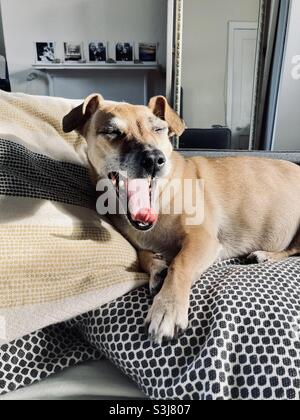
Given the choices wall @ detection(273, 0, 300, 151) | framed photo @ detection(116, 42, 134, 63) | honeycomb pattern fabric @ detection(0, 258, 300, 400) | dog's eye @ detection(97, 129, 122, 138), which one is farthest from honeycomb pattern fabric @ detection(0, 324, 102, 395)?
framed photo @ detection(116, 42, 134, 63)

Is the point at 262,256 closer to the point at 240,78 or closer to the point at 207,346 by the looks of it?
the point at 207,346

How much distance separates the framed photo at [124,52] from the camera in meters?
3.30

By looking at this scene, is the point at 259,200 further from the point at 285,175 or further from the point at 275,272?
the point at 275,272

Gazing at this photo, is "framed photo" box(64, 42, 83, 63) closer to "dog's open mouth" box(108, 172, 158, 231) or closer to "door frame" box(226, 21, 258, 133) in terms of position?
"door frame" box(226, 21, 258, 133)

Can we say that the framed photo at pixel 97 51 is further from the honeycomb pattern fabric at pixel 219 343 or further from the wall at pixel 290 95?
the honeycomb pattern fabric at pixel 219 343

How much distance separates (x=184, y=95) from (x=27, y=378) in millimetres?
2669

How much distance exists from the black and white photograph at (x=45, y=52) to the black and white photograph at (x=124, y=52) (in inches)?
23.9

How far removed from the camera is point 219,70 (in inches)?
112

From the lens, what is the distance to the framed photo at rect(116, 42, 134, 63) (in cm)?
330

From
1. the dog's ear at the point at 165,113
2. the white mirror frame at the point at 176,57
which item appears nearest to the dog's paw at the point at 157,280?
the dog's ear at the point at 165,113

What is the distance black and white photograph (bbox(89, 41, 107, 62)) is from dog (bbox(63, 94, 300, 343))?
7.93 feet

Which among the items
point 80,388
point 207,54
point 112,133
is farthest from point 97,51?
point 80,388

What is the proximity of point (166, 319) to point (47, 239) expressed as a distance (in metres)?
0.32

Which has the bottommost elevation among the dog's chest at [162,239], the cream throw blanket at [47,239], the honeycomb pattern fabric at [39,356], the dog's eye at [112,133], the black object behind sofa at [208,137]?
the black object behind sofa at [208,137]
